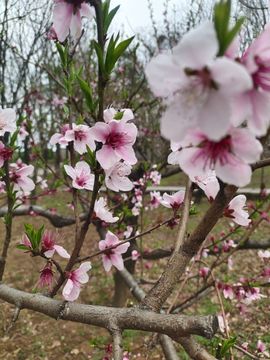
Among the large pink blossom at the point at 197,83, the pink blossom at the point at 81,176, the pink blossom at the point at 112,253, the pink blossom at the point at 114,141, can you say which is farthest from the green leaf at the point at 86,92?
the pink blossom at the point at 112,253

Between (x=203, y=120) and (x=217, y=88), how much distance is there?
4 centimetres

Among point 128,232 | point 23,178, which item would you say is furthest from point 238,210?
point 128,232

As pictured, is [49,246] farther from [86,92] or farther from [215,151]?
[215,151]

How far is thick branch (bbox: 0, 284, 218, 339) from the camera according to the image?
2.73ft

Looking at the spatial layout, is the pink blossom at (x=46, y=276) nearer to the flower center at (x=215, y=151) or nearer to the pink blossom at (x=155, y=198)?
the flower center at (x=215, y=151)

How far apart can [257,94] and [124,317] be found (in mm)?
678

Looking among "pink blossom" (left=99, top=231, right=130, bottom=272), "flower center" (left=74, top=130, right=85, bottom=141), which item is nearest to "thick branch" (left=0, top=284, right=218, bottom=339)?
"pink blossom" (left=99, top=231, right=130, bottom=272)

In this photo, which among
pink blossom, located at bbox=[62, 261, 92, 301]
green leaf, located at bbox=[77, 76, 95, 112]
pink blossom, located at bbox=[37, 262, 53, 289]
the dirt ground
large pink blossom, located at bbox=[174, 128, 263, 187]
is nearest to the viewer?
large pink blossom, located at bbox=[174, 128, 263, 187]

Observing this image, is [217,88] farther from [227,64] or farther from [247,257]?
[247,257]

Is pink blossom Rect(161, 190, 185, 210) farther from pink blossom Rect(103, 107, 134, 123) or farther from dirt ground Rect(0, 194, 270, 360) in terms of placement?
dirt ground Rect(0, 194, 270, 360)

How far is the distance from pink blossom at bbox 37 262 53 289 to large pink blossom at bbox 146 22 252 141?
931mm

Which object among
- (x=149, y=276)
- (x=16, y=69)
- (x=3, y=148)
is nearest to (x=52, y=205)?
(x=16, y=69)

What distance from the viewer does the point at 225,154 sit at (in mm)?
623

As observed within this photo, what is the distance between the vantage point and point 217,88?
0.49 meters
